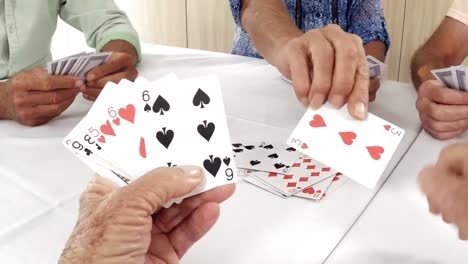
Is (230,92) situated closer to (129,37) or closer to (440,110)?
(129,37)

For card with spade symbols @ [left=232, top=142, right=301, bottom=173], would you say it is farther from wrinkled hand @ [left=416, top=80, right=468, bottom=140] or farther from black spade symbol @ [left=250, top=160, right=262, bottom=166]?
wrinkled hand @ [left=416, top=80, right=468, bottom=140]

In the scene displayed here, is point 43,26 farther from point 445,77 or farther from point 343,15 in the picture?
point 445,77

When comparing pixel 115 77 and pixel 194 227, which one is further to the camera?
pixel 115 77

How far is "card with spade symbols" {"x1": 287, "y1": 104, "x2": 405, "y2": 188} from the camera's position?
0.92m

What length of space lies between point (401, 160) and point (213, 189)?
511 mm

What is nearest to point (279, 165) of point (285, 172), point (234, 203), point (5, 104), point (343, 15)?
point (285, 172)

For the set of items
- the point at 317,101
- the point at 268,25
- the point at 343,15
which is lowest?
the point at 343,15

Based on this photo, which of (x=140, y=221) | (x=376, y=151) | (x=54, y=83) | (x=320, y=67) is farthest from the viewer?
(x=54, y=83)

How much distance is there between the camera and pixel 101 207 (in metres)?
0.71

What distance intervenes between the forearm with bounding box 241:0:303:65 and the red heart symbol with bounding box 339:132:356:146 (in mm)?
477

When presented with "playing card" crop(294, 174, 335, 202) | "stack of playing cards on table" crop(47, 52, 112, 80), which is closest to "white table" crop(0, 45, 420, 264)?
"playing card" crop(294, 174, 335, 202)

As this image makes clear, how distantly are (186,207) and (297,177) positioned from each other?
0.32 meters

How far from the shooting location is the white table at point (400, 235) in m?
0.83

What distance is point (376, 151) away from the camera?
0.93m
